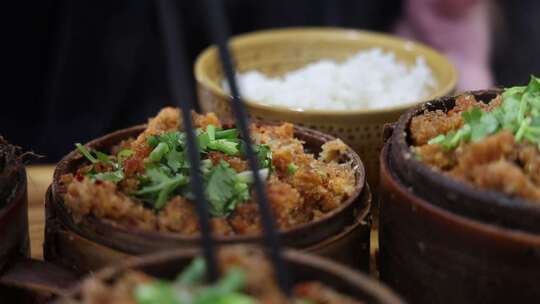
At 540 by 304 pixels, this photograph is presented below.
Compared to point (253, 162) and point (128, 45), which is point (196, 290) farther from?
point (128, 45)

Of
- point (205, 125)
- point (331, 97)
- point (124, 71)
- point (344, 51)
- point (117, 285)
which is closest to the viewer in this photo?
point (117, 285)

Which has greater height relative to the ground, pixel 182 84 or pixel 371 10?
pixel 182 84

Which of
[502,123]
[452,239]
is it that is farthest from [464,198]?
[502,123]

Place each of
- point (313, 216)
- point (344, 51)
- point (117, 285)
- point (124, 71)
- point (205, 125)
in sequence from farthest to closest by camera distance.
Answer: point (124, 71), point (344, 51), point (205, 125), point (313, 216), point (117, 285)

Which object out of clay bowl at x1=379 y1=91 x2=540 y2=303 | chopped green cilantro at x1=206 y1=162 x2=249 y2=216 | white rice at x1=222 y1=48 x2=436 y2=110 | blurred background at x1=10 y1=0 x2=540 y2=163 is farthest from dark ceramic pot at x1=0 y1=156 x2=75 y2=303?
blurred background at x1=10 y1=0 x2=540 y2=163

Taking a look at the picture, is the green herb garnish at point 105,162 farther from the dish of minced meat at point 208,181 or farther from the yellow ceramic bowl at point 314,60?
the yellow ceramic bowl at point 314,60

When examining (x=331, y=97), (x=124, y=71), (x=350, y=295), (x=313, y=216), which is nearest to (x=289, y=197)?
(x=313, y=216)

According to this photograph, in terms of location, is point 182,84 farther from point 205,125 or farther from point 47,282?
point 205,125

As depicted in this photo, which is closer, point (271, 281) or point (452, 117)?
point (271, 281)
